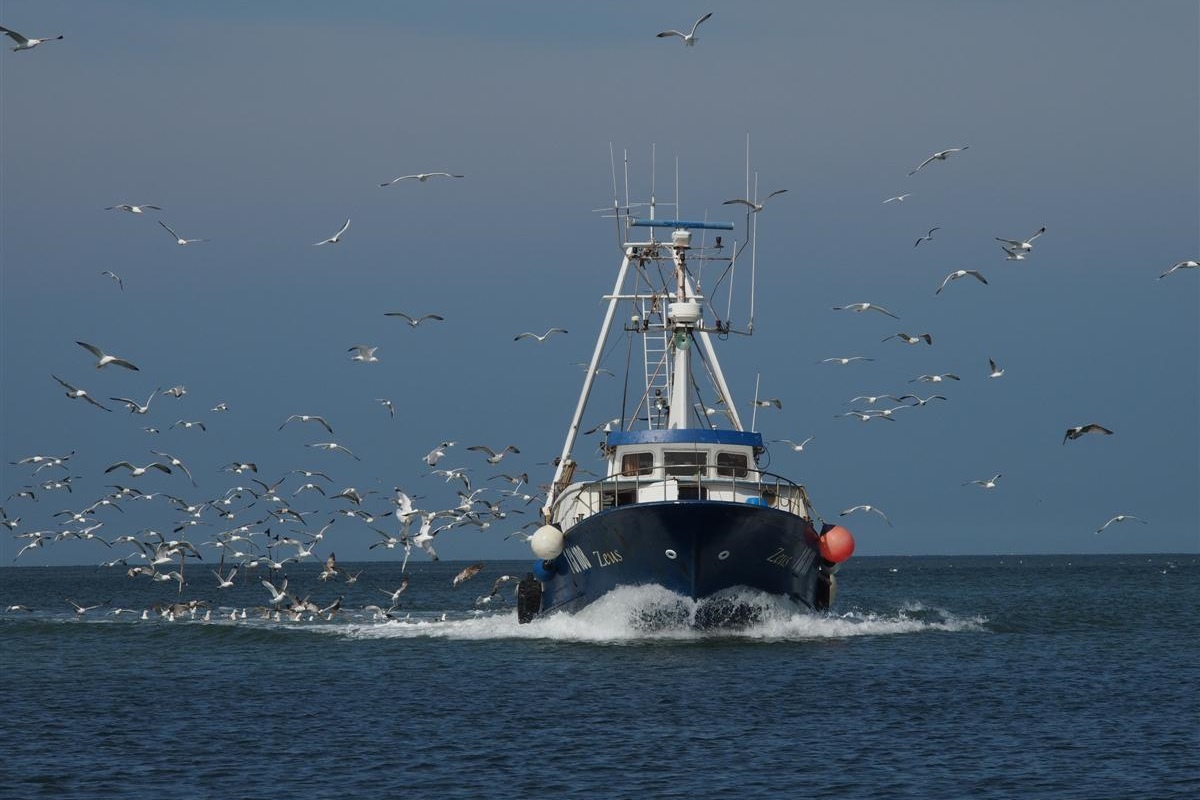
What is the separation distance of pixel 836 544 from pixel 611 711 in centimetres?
1720

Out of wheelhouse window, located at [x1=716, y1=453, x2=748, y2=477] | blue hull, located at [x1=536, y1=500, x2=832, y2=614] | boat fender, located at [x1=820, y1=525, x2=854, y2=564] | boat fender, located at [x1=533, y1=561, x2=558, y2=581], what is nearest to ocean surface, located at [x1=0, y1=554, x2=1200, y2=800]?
blue hull, located at [x1=536, y1=500, x2=832, y2=614]

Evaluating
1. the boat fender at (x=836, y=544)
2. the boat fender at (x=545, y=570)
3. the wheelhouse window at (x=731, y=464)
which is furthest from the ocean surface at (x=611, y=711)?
the wheelhouse window at (x=731, y=464)

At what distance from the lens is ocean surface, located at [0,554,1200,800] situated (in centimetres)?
2781

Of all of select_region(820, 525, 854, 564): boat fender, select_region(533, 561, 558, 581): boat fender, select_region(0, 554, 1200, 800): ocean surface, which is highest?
select_region(820, 525, 854, 564): boat fender

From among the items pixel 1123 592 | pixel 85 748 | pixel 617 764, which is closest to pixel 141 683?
pixel 85 748

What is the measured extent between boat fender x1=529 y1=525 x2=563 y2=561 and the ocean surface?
2.23m

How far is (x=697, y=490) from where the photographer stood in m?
48.5

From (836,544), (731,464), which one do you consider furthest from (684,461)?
(836,544)

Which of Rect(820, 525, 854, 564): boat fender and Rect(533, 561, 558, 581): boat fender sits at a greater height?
Rect(820, 525, 854, 564): boat fender

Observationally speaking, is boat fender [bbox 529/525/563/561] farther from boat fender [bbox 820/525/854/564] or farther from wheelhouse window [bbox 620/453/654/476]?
boat fender [bbox 820/525/854/564]

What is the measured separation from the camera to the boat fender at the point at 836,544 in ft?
166

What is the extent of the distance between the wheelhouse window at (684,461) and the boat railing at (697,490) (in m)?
0.16

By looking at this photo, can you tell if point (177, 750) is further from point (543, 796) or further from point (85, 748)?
point (543, 796)

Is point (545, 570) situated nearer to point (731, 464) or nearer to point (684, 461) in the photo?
point (684, 461)
